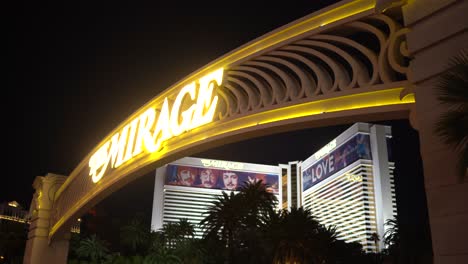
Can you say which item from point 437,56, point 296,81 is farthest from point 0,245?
point 437,56

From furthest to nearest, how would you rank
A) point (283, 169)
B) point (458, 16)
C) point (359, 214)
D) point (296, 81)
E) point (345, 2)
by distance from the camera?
point (283, 169), point (359, 214), point (296, 81), point (345, 2), point (458, 16)

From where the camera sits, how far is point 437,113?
580 centimetres

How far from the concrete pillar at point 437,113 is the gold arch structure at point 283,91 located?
0.32m

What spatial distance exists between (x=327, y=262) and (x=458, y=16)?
40.1 m

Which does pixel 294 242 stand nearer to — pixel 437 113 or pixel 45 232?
pixel 45 232

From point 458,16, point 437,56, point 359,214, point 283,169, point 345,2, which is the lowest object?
point 437,56

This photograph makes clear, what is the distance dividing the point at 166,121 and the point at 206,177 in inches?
4870

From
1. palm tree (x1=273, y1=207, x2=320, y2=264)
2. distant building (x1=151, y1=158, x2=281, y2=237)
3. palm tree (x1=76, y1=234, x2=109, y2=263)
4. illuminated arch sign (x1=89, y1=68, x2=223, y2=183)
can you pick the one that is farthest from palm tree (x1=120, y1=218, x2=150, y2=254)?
distant building (x1=151, y1=158, x2=281, y2=237)

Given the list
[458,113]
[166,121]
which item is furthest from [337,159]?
[458,113]

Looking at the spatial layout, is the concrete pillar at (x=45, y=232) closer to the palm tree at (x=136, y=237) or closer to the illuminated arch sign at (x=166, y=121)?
the illuminated arch sign at (x=166, y=121)

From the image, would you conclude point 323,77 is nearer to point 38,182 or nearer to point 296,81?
point 296,81

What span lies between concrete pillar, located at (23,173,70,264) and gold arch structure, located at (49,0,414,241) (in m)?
7.37

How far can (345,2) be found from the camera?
7430mm

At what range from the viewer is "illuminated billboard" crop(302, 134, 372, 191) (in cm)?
11488
